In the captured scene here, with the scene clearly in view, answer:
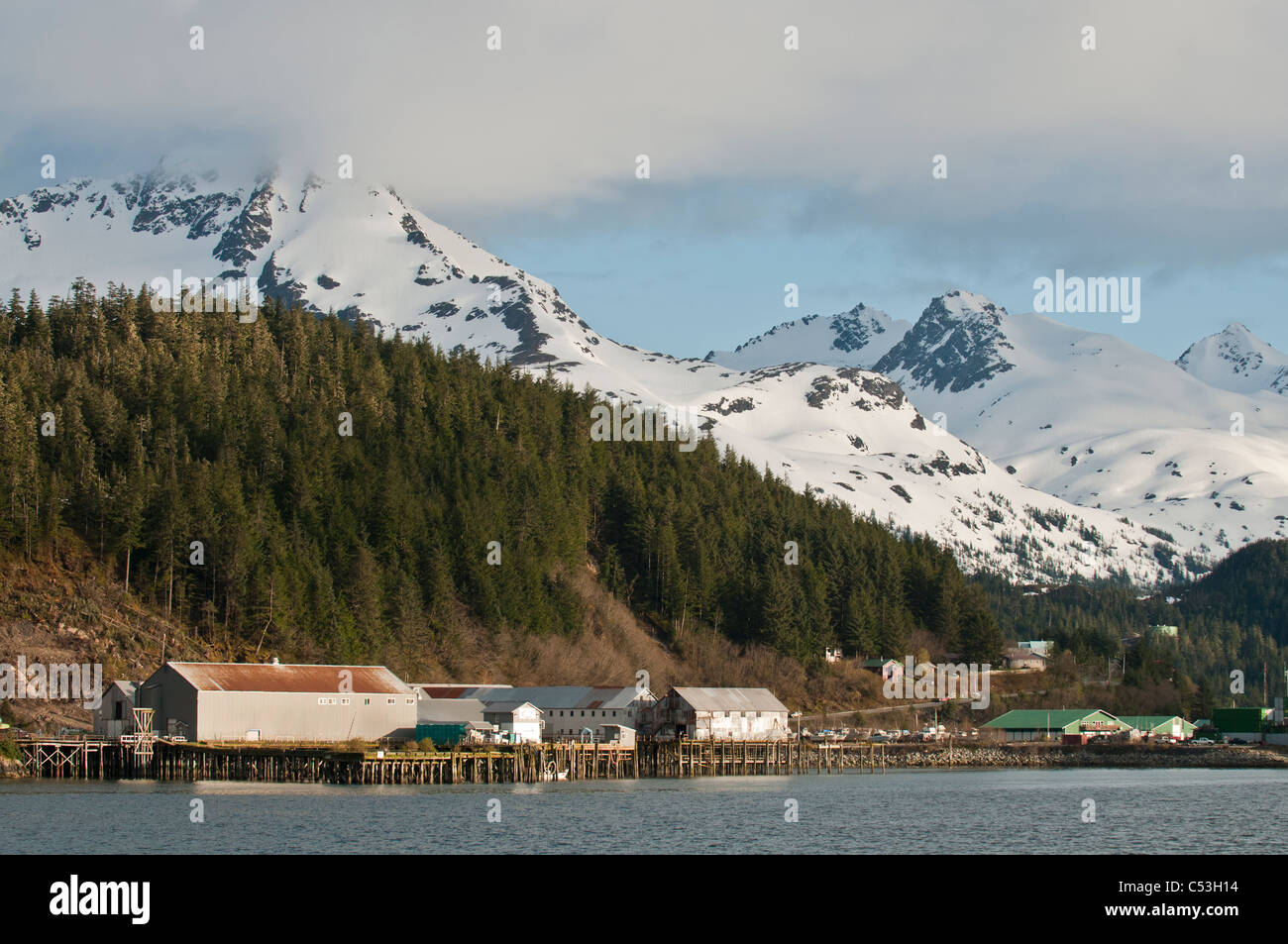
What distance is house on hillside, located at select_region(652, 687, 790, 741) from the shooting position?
117 m

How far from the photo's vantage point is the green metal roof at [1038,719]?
151000 mm

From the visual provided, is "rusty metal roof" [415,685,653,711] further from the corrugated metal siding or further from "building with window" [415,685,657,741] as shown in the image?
the corrugated metal siding

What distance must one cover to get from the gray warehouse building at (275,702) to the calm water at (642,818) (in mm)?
8171

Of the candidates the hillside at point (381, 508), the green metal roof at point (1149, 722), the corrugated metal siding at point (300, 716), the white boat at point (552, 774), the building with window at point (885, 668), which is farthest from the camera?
the building with window at point (885, 668)

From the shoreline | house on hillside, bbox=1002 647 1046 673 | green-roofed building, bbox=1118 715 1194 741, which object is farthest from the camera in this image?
house on hillside, bbox=1002 647 1046 673

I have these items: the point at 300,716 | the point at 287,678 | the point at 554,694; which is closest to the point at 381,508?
the point at 554,694

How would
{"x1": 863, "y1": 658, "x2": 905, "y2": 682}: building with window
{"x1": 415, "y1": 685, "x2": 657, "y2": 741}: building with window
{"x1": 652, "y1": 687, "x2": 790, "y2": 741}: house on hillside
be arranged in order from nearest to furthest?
{"x1": 415, "y1": 685, "x2": 657, "y2": 741}: building with window, {"x1": 652, "y1": 687, "x2": 790, "y2": 741}: house on hillside, {"x1": 863, "y1": 658, "x2": 905, "y2": 682}: building with window

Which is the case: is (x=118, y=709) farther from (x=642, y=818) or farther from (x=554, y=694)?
(x=642, y=818)

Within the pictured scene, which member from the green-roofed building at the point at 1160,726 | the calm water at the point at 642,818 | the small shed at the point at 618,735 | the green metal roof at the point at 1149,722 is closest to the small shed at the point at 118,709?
the calm water at the point at 642,818

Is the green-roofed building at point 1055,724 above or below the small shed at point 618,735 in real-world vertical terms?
below


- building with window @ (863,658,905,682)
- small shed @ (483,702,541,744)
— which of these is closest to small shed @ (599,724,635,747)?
small shed @ (483,702,541,744)

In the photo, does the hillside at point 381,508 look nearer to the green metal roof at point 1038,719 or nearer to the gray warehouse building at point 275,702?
the gray warehouse building at point 275,702

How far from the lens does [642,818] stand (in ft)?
225
